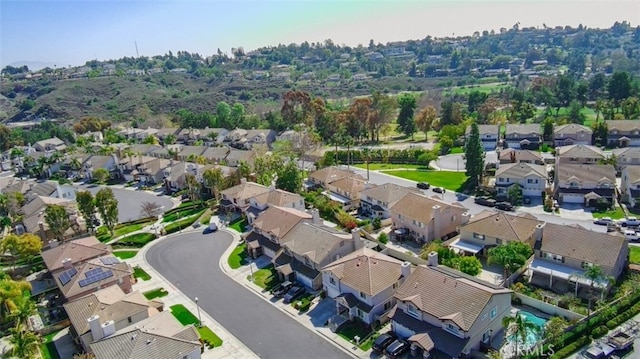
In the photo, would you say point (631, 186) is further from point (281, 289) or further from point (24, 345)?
point (24, 345)

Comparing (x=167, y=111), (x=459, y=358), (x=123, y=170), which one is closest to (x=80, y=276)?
(x=459, y=358)

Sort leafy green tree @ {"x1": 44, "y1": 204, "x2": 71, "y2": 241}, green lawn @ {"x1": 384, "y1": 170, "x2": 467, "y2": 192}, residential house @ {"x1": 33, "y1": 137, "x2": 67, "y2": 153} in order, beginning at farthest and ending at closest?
residential house @ {"x1": 33, "y1": 137, "x2": 67, "y2": 153}, green lawn @ {"x1": 384, "y1": 170, "x2": 467, "y2": 192}, leafy green tree @ {"x1": 44, "y1": 204, "x2": 71, "y2": 241}

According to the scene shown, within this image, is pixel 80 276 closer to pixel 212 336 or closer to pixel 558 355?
pixel 212 336

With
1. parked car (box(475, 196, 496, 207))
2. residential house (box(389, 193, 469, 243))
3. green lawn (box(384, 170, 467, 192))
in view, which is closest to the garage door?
parked car (box(475, 196, 496, 207))

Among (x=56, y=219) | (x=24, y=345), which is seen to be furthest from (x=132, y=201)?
(x=24, y=345)

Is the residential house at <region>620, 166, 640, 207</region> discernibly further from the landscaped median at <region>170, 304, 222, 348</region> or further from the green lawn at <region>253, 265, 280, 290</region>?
the landscaped median at <region>170, 304, 222, 348</region>
